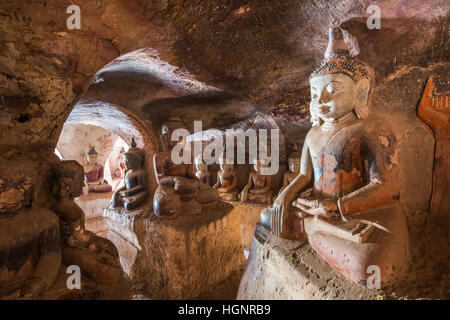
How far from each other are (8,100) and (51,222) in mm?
954

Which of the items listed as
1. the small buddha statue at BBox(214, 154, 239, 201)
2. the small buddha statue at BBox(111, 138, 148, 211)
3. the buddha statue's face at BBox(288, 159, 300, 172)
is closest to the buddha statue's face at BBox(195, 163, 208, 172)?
the small buddha statue at BBox(214, 154, 239, 201)

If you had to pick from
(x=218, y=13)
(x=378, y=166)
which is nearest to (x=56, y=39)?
(x=218, y=13)

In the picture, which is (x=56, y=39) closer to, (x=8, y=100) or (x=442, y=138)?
(x=8, y=100)

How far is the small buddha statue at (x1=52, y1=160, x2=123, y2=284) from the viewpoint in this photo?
199 cm

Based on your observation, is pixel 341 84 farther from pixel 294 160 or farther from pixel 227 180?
pixel 227 180

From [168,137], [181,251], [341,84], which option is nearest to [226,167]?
[168,137]

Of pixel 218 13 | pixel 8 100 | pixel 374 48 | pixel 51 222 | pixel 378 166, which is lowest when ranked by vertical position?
pixel 51 222

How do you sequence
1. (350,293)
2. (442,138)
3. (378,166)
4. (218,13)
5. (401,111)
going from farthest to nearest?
(218,13) < (401,111) < (442,138) < (378,166) < (350,293)

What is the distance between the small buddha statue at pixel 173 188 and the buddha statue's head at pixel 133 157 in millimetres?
834

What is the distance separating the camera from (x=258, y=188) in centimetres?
596

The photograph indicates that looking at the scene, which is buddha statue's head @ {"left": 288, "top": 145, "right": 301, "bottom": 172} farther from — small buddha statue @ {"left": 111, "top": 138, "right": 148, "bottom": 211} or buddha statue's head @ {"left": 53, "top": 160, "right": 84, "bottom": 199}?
buddha statue's head @ {"left": 53, "top": 160, "right": 84, "bottom": 199}

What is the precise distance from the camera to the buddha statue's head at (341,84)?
190cm

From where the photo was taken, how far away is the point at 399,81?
265cm

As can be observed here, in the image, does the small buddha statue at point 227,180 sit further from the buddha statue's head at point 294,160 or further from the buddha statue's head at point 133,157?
the buddha statue's head at point 133,157
